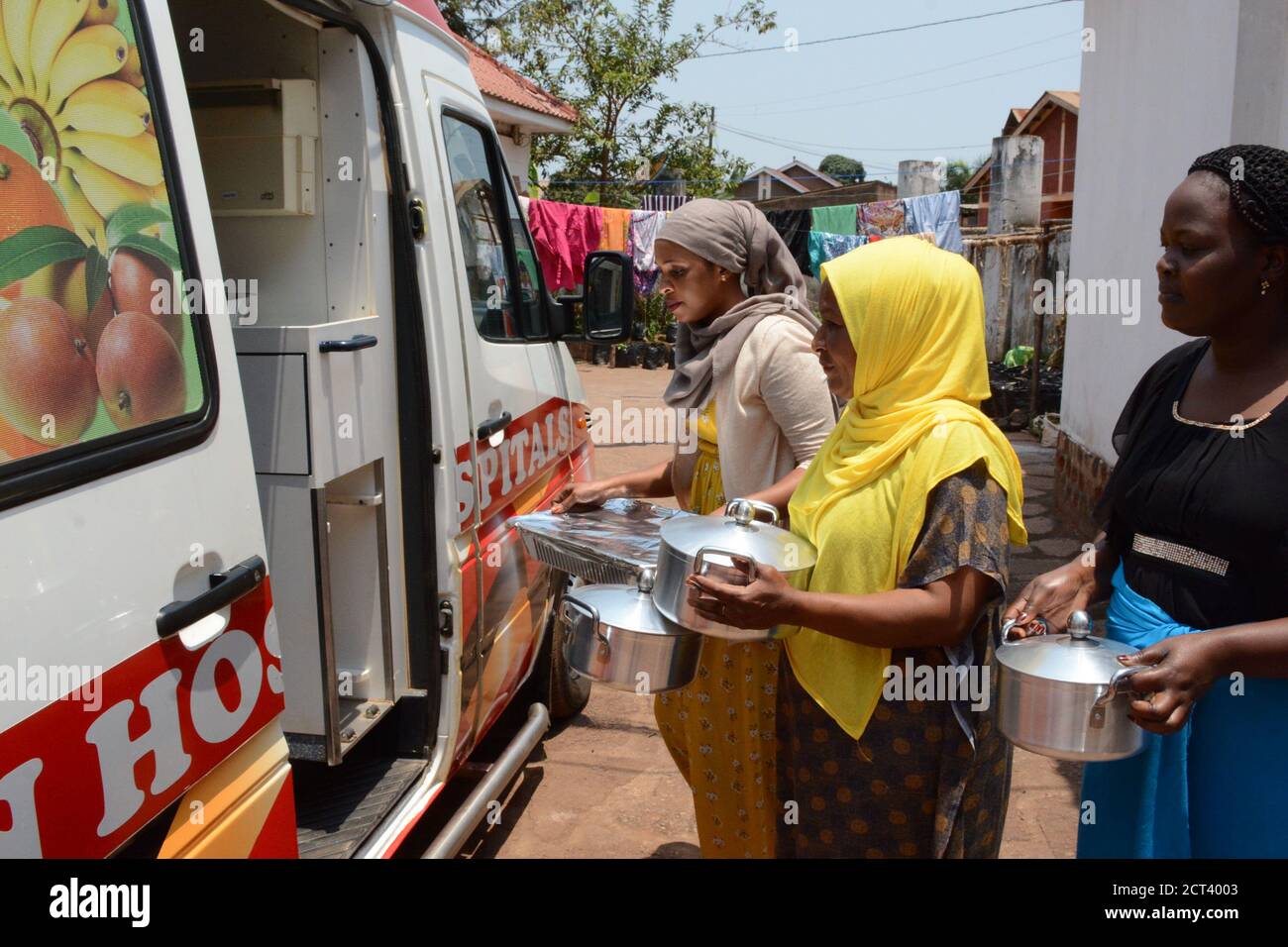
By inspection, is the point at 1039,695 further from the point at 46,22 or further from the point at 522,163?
the point at 522,163

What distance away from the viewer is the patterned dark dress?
1.75 m

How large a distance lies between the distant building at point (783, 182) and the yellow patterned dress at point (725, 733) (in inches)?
1105

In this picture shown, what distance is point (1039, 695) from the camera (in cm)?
163

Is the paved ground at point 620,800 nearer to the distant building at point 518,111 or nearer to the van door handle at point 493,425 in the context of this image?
the van door handle at point 493,425

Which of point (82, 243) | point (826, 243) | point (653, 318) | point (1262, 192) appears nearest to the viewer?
point (82, 243)

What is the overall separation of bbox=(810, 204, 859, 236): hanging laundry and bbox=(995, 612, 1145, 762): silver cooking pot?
13439 millimetres

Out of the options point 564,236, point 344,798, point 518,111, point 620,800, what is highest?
point 518,111

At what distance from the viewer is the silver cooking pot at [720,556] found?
1.77 metres

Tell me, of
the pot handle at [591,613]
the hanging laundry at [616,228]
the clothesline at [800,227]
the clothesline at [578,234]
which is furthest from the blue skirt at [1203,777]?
the hanging laundry at [616,228]

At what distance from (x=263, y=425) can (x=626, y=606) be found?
3.12 feet

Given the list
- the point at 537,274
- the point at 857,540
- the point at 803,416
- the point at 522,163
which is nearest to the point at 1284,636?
the point at 857,540

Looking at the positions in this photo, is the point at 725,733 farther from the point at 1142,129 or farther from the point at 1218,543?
the point at 1142,129

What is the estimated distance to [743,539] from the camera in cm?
189

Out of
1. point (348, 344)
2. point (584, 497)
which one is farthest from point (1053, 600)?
point (348, 344)
